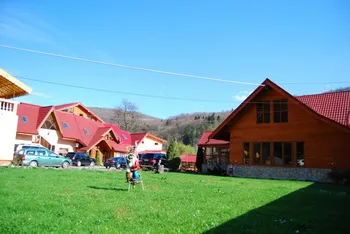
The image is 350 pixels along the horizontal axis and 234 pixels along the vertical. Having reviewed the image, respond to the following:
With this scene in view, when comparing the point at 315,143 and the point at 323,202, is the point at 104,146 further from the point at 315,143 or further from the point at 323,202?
the point at 323,202

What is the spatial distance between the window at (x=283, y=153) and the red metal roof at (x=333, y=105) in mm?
3374

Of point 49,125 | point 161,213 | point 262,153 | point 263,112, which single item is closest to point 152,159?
point 262,153

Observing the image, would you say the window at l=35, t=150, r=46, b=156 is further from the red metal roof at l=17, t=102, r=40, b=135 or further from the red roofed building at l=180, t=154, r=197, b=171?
the red roofed building at l=180, t=154, r=197, b=171

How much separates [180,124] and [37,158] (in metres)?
78.4

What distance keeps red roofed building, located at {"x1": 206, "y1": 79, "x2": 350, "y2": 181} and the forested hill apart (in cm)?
5615

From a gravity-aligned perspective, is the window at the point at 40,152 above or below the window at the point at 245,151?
below

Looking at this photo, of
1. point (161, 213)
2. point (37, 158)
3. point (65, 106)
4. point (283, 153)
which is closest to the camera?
point (161, 213)

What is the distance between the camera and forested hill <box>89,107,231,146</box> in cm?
8700

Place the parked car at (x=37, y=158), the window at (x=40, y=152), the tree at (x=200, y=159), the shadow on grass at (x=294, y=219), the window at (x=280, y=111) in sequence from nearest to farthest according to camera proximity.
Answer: the shadow on grass at (x=294, y=219), the window at (x=280, y=111), the parked car at (x=37, y=158), the window at (x=40, y=152), the tree at (x=200, y=159)

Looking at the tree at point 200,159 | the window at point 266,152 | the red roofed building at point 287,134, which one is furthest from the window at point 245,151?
the tree at point 200,159

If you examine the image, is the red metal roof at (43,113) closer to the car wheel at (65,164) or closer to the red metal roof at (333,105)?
the car wheel at (65,164)

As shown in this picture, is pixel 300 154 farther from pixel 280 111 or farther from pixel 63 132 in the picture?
pixel 63 132

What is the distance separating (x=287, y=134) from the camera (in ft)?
81.4

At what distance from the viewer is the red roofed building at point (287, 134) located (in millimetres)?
22750
